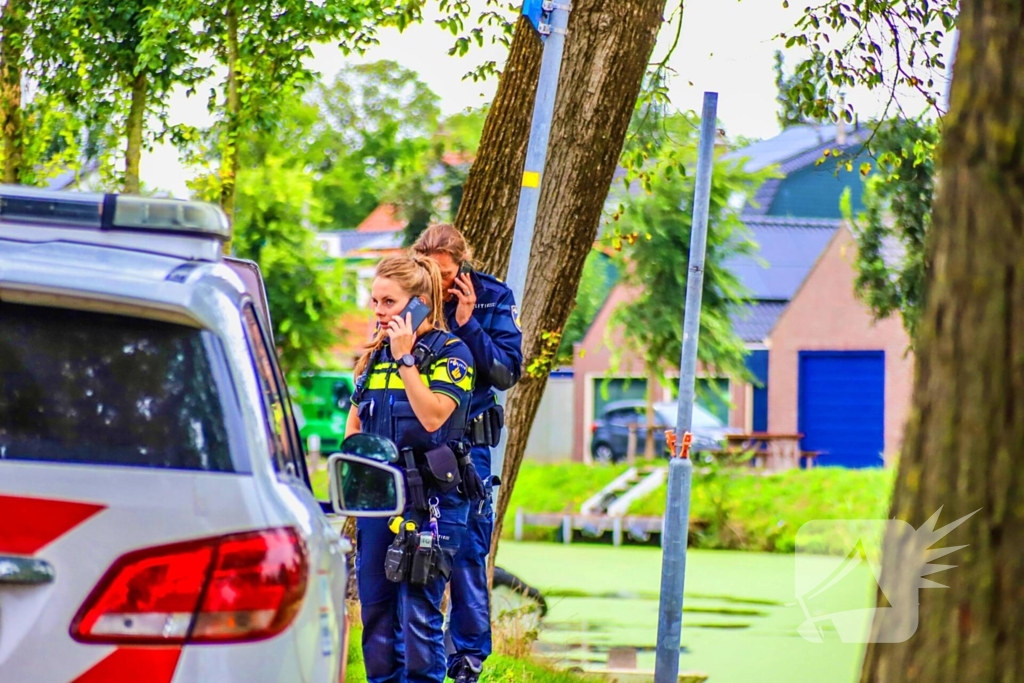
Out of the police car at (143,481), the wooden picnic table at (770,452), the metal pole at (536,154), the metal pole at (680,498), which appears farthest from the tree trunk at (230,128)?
the wooden picnic table at (770,452)

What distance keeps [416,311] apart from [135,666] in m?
Answer: 2.62

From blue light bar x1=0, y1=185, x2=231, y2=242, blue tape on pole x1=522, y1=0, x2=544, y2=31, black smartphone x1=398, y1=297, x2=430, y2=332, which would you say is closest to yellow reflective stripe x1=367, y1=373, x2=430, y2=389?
black smartphone x1=398, y1=297, x2=430, y2=332

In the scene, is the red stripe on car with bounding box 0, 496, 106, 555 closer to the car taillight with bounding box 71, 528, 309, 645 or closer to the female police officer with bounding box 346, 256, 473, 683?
the car taillight with bounding box 71, 528, 309, 645

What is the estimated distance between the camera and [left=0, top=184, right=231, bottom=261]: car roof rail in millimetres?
3039

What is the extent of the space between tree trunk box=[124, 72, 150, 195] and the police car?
7.32 m

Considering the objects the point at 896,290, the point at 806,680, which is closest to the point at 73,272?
the point at 806,680

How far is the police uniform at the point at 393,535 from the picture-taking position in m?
5.05

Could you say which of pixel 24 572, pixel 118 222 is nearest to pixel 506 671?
pixel 118 222

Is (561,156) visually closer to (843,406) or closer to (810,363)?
(810,363)

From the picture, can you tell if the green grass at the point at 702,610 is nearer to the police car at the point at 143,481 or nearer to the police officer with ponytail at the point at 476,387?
the police officer with ponytail at the point at 476,387

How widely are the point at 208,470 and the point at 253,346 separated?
34 cm

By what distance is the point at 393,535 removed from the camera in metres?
5.08

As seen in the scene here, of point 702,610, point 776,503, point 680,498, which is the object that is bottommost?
point 702,610

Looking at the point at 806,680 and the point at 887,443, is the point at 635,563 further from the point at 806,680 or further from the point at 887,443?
the point at 887,443
